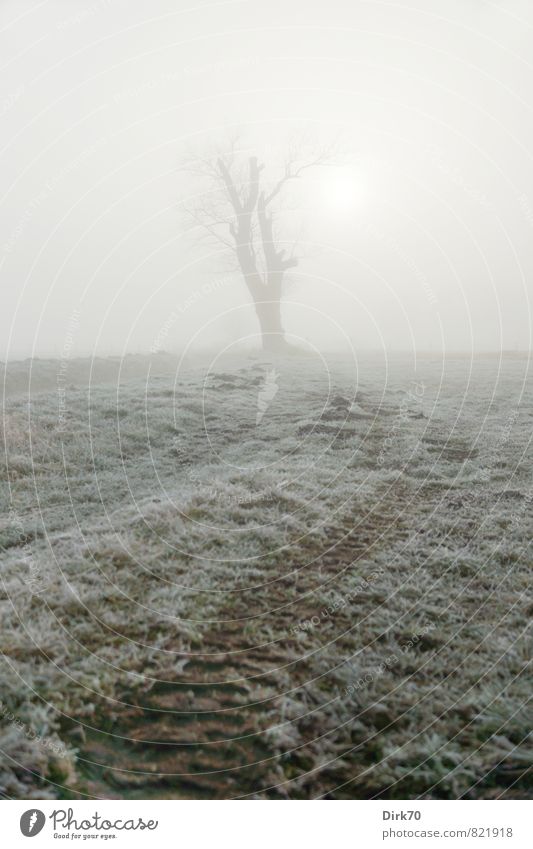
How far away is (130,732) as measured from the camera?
418cm

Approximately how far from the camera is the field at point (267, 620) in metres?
3.96

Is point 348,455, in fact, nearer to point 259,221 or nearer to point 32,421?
point 32,421

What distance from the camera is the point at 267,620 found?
18.5ft

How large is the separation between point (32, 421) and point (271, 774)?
1286 centimetres

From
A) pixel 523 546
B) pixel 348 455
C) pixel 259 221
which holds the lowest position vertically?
pixel 523 546

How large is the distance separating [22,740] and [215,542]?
12.2ft

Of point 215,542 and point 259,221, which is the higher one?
point 259,221

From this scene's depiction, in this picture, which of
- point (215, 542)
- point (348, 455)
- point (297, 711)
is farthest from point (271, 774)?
point (348, 455)

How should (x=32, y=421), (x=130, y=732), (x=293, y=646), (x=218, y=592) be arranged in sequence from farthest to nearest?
(x=32, y=421), (x=218, y=592), (x=293, y=646), (x=130, y=732)

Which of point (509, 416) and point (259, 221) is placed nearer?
point (509, 416)

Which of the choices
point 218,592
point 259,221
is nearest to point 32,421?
point 218,592

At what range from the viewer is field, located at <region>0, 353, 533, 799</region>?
3965 millimetres

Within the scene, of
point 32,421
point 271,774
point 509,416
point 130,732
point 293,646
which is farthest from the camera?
point 509,416

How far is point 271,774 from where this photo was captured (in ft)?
12.7
